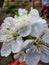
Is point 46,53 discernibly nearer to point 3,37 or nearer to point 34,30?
point 34,30

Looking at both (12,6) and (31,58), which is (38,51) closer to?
(31,58)

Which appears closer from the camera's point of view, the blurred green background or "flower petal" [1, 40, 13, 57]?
"flower petal" [1, 40, 13, 57]

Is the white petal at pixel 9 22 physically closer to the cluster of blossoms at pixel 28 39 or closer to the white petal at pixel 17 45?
the cluster of blossoms at pixel 28 39

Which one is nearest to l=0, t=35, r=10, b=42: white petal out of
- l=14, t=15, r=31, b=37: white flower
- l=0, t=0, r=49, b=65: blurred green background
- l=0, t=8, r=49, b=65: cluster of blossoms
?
l=0, t=8, r=49, b=65: cluster of blossoms

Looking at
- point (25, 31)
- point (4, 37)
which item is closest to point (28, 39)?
point (25, 31)

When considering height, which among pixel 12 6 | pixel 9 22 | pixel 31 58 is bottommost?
pixel 12 6

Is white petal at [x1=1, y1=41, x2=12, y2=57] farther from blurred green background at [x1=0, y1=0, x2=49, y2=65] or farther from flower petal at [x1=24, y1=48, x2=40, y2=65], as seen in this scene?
blurred green background at [x1=0, y1=0, x2=49, y2=65]

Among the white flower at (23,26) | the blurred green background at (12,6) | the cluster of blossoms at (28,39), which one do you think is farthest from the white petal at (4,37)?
the blurred green background at (12,6)
